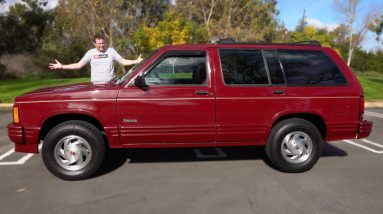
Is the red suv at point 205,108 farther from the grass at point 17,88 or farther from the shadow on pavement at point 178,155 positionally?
the grass at point 17,88

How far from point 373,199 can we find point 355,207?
38cm

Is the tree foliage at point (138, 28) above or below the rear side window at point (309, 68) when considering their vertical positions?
above

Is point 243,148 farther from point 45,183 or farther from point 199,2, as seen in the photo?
point 199,2

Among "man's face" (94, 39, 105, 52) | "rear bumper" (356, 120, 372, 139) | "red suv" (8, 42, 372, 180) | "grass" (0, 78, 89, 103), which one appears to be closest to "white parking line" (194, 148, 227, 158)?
"red suv" (8, 42, 372, 180)

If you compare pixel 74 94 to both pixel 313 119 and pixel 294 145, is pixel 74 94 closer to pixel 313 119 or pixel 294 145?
pixel 294 145

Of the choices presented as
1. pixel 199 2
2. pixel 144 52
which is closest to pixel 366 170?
pixel 144 52

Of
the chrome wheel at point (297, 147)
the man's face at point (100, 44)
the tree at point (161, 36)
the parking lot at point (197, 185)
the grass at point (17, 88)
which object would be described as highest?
the tree at point (161, 36)

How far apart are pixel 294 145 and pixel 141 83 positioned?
2.30m

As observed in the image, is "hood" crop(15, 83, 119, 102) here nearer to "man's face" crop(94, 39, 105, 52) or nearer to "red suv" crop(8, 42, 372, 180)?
"red suv" crop(8, 42, 372, 180)

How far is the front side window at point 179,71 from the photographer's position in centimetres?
504

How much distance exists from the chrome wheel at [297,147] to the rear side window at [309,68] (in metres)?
0.76

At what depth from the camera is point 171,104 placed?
195 inches

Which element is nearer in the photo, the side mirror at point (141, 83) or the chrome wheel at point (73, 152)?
the side mirror at point (141, 83)

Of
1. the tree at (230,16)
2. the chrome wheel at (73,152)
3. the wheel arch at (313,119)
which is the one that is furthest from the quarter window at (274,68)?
the tree at (230,16)
